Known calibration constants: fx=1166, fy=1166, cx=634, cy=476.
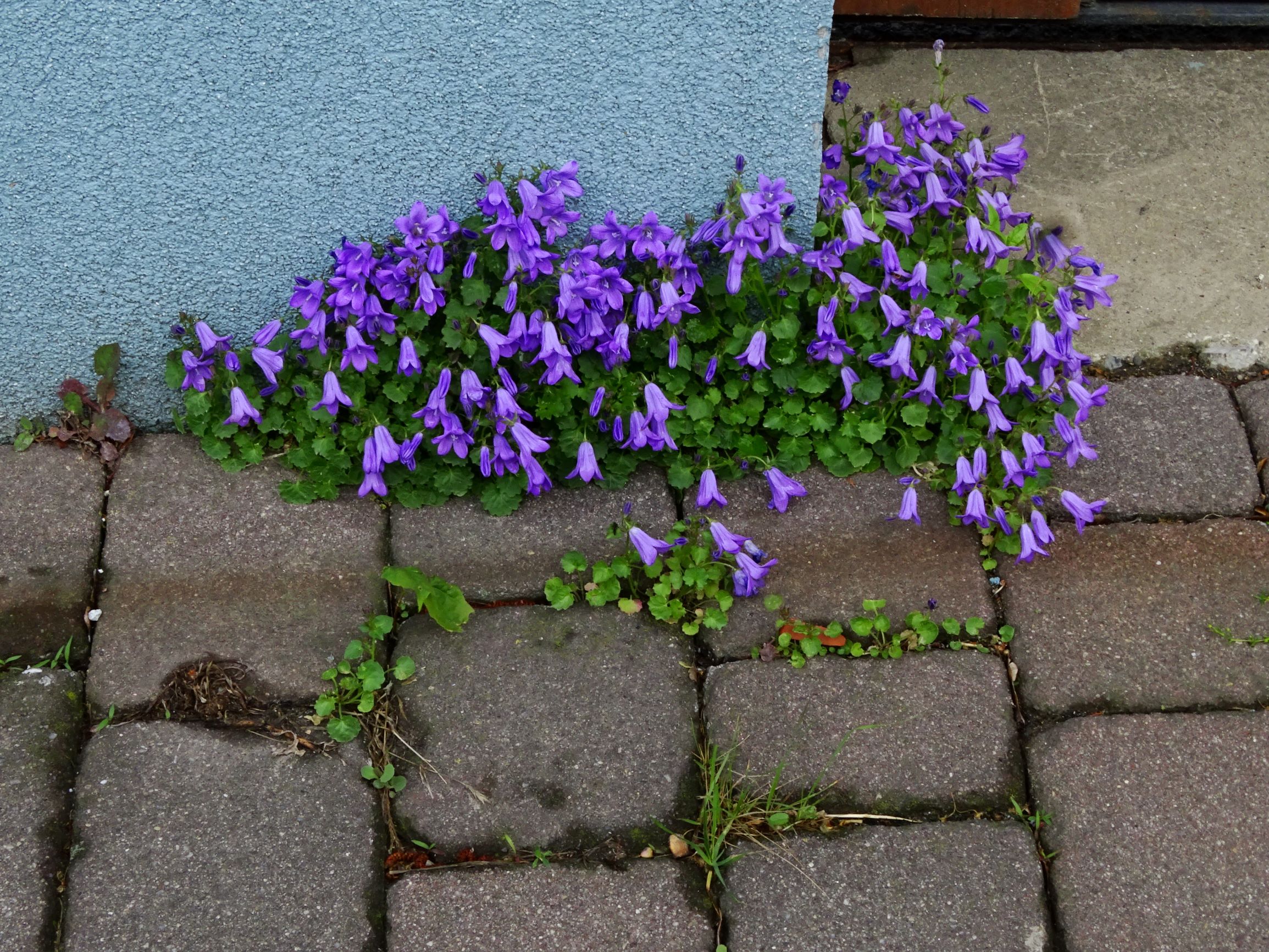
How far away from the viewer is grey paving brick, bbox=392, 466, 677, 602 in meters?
2.85

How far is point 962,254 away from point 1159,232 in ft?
3.36

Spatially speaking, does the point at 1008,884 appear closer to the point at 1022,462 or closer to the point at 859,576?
the point at 859,576

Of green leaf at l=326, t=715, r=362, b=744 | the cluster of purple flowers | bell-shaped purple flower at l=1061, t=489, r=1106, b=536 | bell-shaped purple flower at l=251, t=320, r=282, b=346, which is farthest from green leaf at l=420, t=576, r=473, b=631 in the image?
bell-shaped purple flower at l=1061, t=489, r=1106, b=536

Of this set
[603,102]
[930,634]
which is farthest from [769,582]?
[603,102]

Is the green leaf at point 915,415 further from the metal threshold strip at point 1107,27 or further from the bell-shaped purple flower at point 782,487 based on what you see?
the metal threshold strip at point 1107,27

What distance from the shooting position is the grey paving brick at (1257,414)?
3.12m

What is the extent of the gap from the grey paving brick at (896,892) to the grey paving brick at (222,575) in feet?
3.57

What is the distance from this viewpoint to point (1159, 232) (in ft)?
12.1

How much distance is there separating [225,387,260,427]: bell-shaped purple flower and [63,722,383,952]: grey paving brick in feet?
2.65

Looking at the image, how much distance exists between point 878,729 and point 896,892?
1.20 ft

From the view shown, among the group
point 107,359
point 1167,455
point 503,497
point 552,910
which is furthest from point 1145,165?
point 107,359

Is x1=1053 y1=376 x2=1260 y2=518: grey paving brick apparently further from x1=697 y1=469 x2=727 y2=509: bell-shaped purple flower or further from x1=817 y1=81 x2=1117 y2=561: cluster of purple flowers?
x1=697 y1=469 x2=727 y2=509: bell-shaped purple flower

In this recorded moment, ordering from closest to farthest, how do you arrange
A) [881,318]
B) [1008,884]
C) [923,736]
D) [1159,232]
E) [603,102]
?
[1008,884], [923,736], [603,102], [881,318], [1159,232]

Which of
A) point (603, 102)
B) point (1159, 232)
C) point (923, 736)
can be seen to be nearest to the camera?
point (923, 736)
